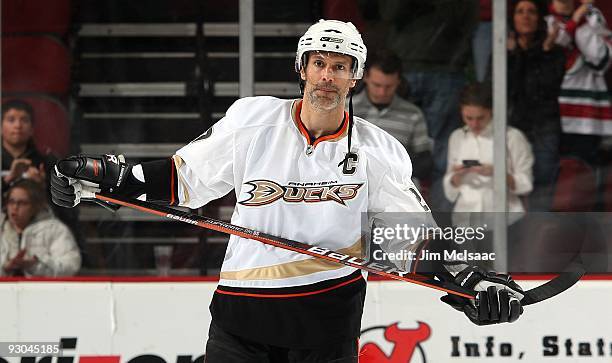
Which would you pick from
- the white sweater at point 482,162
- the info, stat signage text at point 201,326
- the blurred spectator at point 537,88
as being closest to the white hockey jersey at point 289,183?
the info, stat signage text at point 201,326

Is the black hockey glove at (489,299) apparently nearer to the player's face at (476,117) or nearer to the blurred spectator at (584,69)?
the player's face at (476,117)

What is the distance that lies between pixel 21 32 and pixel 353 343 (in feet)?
7.98

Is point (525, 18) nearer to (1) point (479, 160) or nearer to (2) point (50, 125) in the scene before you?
(1) point (479, 160)

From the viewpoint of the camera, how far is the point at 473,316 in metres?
2.68

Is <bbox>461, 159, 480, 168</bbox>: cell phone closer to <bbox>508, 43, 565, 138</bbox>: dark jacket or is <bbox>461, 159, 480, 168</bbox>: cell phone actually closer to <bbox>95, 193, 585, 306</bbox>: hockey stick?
<bbox>508, 43, 565, 138</bbox>: dark jacket

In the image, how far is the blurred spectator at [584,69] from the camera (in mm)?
4414

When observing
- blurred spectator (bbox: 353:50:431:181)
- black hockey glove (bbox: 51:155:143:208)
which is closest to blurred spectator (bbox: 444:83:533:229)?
blurred spectator (bbox: 353:50:431:181)

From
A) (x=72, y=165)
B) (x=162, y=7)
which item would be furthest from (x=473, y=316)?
(x=162, y=7)

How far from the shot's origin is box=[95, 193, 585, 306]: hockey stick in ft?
8.64

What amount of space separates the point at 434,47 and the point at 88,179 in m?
2.08

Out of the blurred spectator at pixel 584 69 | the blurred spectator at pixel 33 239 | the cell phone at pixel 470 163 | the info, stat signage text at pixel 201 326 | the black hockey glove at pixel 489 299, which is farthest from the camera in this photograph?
the blurred spectator at pixel 584 69

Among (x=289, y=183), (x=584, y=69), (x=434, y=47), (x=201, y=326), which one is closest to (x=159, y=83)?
(x=434, y=47)

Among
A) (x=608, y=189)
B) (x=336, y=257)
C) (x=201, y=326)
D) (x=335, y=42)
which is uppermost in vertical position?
(x=335, y=42)

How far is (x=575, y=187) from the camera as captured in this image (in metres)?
4.41
